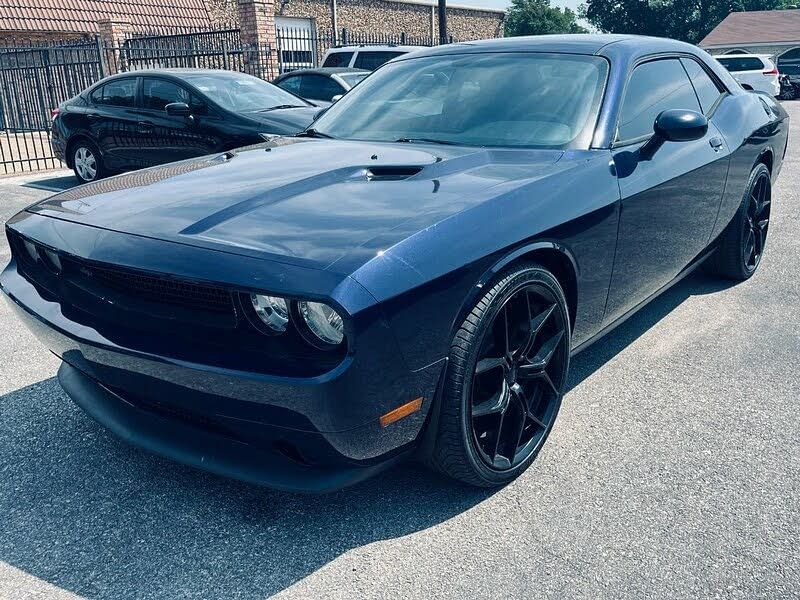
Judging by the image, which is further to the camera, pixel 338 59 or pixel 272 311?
pixel 338 59

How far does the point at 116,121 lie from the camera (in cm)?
887

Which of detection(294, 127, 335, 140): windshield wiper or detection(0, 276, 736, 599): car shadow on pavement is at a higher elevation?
detection(294, 127, 335, 140): windshield wiper

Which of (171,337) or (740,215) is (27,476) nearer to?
(171,337)

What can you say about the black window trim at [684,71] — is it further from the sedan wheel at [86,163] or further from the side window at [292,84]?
the side window at [292,84]

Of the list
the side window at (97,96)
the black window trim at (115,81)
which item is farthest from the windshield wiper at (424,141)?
the side window at (97,96)

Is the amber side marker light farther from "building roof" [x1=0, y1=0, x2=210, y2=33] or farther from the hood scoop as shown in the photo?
"building roof" [x1=0, y1=0, x2=210, y2=33]

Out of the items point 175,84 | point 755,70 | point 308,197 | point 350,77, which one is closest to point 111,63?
point 350,77

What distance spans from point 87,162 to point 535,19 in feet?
151

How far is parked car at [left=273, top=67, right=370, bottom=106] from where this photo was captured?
1171 cm

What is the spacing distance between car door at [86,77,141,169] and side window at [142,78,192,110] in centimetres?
19

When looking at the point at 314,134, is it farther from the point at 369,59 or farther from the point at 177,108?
the point at 369,59

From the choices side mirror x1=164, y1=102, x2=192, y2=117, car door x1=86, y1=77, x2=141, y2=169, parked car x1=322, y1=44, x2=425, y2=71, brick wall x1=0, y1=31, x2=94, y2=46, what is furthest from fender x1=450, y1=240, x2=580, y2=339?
brick wall x1=0, y1=31, x2=94, y2=46

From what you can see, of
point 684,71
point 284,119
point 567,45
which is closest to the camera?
point 567,45

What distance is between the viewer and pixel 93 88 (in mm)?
9367
